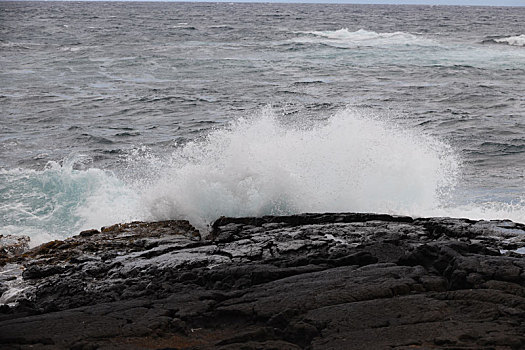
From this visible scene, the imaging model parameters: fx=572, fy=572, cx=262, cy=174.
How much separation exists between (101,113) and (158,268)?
41.1 ft

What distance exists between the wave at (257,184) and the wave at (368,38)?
27872 mm

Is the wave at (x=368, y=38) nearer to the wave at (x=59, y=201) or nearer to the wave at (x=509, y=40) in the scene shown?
the wave at (x=509, y=40)

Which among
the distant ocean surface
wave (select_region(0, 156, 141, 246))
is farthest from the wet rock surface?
the distant ocean surface

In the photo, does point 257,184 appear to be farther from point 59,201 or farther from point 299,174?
point 59,201

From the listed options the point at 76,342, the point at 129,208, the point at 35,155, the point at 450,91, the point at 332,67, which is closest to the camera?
the point at 76,342

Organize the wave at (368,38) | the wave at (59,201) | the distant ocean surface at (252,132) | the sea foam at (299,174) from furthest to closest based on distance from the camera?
the wave at (368,38), the distant ocean surface at (252,132), the wave at (59,201), the sea foam at (299,174)

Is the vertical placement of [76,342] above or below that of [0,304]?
above

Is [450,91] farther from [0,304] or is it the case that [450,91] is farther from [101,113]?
[0,304]

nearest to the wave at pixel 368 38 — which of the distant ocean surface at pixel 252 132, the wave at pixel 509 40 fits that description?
the distant ocean surface at pixel 252 132

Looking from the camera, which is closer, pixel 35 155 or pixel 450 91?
pixel 35 155

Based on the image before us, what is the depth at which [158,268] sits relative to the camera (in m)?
5.79

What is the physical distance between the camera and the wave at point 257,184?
27.6 feet

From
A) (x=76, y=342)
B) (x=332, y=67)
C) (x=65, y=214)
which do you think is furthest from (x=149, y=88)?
(x=76, y=342)

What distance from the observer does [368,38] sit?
40.8 metres
